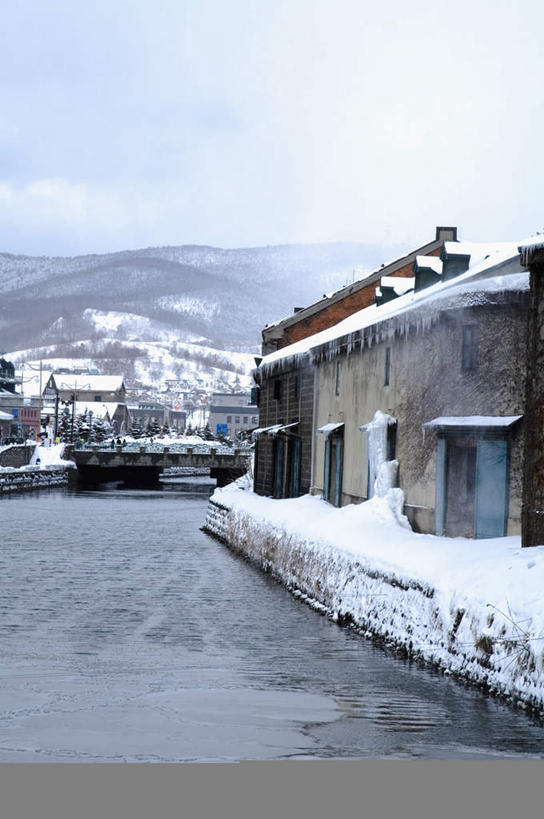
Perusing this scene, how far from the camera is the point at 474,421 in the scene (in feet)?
75.2

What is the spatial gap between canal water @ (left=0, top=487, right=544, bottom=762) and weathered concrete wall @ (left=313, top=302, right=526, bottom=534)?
4232 mm

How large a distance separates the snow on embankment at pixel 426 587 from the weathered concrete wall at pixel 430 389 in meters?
1.36

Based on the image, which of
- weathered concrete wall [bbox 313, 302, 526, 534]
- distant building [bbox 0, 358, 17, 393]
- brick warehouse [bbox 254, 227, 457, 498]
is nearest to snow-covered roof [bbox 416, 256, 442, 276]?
weathered concrete wall [bbox 313, 302, 526, 534]

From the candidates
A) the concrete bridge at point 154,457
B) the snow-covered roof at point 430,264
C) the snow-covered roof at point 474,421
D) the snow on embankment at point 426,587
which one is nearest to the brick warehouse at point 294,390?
the snow-covered roof at point 430,264

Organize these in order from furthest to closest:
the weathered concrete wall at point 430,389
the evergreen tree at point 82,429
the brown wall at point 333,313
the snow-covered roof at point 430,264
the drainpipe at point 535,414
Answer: the evergreen tree at point 82,429, the brown wall at point 333,313, the snow-covered roof at point 430,264, the weathered concrete wall at point 430,389, the drainpipe at point 535,414

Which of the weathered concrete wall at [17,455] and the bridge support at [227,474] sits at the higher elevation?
the weathered concrete wall at [17,455]

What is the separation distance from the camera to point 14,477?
83062 mm

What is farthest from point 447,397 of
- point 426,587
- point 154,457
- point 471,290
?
point 154,457

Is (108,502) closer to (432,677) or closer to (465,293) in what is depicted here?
(465,293)

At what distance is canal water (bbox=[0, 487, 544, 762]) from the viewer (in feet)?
38.3

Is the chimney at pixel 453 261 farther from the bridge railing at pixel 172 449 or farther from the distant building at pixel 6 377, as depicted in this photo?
the distant building at pixel 6 377

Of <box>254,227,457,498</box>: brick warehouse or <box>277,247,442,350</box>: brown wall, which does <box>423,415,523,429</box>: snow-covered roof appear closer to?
<box>254,227,457,498</box>: brick warehouse

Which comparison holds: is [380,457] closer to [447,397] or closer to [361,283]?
[447,397]

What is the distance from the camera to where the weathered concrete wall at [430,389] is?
74.1 feet
